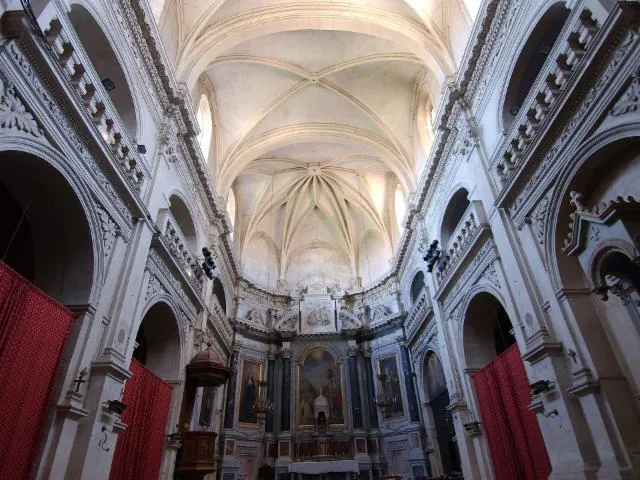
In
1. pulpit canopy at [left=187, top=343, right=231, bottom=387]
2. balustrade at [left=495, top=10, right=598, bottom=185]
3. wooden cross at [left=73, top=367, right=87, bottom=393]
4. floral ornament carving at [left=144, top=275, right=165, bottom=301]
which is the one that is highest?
balustrade at [left=495, top=10, right=598, bottom=185]

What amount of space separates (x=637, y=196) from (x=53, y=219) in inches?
339

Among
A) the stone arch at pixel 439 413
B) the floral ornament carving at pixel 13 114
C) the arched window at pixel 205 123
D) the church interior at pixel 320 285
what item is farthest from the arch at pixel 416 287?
the floral ornament carving at pixel 13 114

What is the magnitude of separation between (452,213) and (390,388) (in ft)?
25.6

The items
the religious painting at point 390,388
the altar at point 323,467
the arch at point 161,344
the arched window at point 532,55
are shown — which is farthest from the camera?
the religious painting at point 390,388

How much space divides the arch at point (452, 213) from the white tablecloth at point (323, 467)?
8497mm

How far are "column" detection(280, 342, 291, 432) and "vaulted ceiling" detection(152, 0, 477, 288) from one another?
12.3ft

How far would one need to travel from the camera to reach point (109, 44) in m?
8.13

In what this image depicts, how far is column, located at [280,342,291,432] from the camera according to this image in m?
16.7

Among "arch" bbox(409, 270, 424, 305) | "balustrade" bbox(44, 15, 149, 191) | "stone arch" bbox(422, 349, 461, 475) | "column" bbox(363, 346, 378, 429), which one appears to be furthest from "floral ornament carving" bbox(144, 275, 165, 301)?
"column" bbox(363, 346, 378, 429)

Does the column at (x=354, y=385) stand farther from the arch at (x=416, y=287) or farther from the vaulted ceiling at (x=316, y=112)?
the vaulted ceiling at (x=316, y=112)

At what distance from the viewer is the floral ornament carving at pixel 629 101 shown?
529 cm

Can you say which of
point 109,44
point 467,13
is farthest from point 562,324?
point 109,44

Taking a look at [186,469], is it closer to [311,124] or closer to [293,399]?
[293,399]

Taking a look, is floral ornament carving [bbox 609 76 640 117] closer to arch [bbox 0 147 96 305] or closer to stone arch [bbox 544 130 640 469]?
stone arch [bbox 544 130 640 469]
